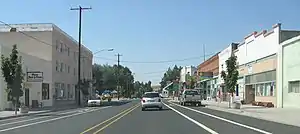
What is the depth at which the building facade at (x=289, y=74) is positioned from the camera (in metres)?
40.7

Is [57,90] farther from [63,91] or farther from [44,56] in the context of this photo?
[44,56]

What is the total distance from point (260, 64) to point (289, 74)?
32.7ft

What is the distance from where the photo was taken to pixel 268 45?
49.5m

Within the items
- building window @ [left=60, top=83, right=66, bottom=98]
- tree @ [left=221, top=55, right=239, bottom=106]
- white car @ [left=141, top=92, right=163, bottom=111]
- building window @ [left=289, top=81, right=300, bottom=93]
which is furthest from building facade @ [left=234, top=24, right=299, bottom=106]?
building window @ [left=60, top=83, right=66, bottom=98]

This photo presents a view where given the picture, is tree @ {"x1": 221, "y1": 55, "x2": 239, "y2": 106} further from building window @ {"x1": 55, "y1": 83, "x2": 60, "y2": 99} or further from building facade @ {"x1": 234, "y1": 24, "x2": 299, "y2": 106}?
building window @ {"x1": 55, "y1": 83, "x2": 60, "y2": 99}

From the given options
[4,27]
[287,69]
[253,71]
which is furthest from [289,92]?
[4,27]

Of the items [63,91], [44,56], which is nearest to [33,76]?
[44,56]

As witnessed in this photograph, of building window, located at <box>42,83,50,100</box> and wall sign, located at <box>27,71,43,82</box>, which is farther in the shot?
building window, located at <box>42,83,50,100</box>

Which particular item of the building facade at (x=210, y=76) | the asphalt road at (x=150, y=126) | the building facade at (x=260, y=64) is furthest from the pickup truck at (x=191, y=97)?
the asphalt road at (x=150, y=126)

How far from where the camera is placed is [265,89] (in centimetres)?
5050

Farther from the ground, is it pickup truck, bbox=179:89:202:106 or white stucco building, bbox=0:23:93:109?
white stucco building, bbox=0:23:93:109

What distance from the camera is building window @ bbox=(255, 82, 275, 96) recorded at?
156 ft

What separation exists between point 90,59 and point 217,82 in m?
32.5

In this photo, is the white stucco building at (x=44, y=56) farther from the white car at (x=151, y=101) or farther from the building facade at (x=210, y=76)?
the building facade at (x=210, y=76)
